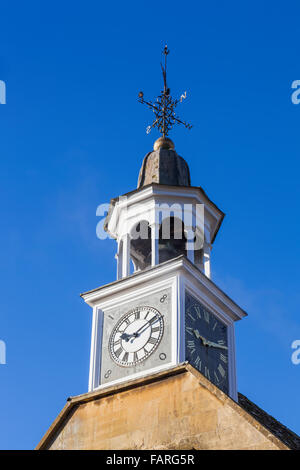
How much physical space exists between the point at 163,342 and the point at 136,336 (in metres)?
0.99

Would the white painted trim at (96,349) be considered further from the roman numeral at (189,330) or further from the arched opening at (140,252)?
the arched opening at (140,252)

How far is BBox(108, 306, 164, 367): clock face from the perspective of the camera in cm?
2723

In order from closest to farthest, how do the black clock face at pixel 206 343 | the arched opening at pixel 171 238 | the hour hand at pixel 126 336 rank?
the black clock face at pixel 206 343, the hour hand at pixel 126 336, the arched opening at pixel 171 238

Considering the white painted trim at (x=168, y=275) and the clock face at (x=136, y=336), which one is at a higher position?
the white painted trim at (x=168, y=275)

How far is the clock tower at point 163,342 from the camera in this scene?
25047 millimetres

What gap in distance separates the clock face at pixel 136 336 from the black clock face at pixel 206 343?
80 cm

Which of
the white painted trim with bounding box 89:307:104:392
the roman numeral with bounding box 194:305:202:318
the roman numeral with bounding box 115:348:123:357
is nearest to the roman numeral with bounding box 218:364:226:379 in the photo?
the roman numeral with bounding box 194:305:202:318

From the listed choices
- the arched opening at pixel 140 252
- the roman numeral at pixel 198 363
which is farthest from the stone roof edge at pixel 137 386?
the arched opening at pixel 140 252

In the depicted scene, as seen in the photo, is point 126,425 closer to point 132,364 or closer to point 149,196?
point 132,364

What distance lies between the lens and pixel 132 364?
89.3ft

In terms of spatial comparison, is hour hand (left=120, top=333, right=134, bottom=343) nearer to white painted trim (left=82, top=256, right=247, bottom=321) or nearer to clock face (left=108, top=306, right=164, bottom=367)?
clock face (left=108, top=306, right=164, bottom=367)

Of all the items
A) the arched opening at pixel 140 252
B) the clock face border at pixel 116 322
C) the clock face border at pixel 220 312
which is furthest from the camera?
the arched opening at pixel 140 252

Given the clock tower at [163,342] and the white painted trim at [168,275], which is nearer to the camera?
the clock tower at [163,342]

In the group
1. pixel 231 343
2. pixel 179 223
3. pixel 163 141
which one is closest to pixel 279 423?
pixel 231 343
